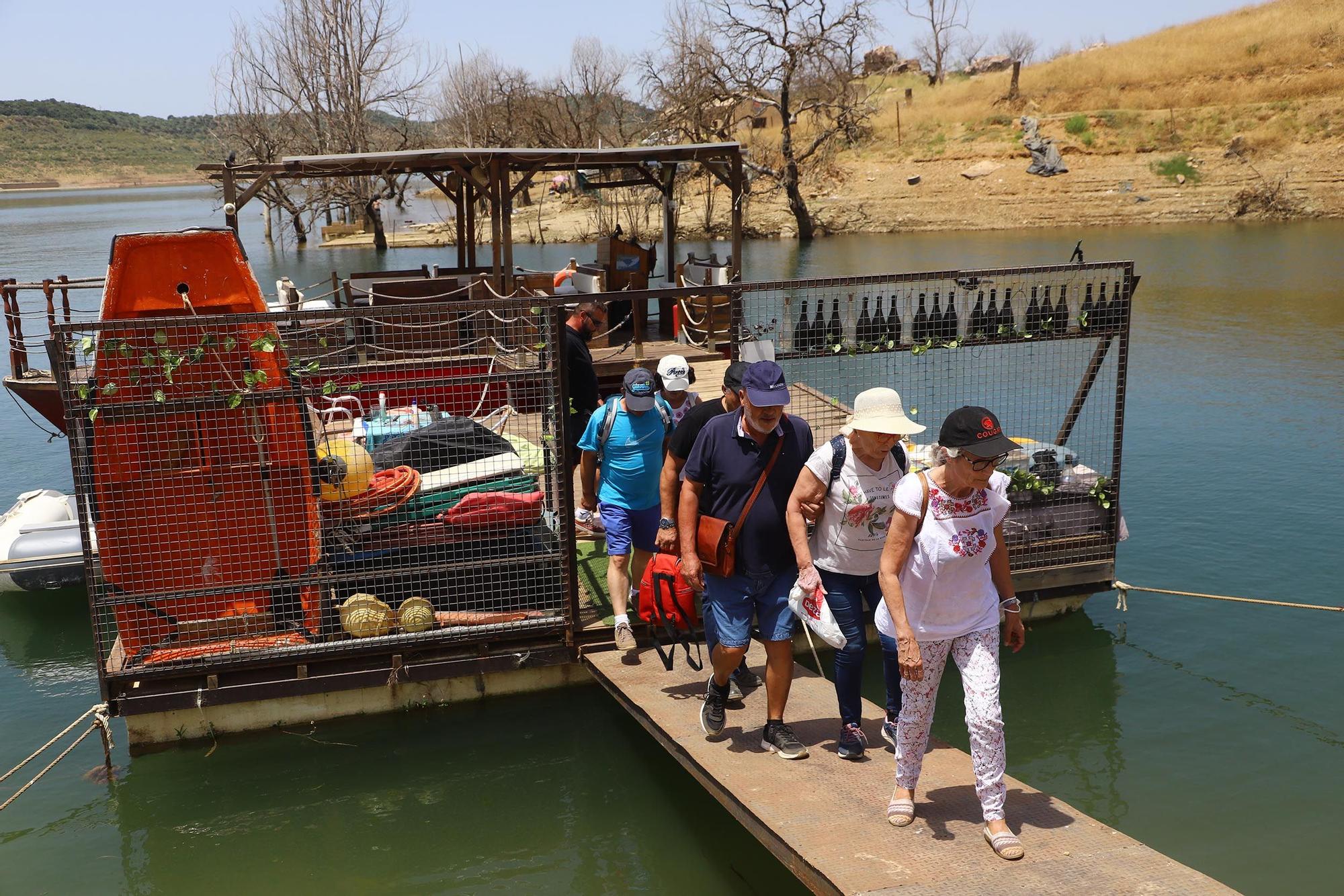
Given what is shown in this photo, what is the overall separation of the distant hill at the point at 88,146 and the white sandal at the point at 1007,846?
390 ft

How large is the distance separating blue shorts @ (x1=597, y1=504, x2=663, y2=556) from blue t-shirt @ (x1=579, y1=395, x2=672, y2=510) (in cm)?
4

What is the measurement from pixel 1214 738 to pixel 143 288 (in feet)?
23.8

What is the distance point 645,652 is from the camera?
6926mm

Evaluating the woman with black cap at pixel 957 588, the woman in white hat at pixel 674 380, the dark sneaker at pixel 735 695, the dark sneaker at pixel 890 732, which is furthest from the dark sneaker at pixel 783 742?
the woman in white hat at pixel 674 380

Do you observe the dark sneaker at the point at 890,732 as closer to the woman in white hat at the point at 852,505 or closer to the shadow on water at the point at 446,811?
the woman in white hat at the point at 852,505

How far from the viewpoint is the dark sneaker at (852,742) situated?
17.4ft

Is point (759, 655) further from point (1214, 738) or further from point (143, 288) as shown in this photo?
point (143, 288)

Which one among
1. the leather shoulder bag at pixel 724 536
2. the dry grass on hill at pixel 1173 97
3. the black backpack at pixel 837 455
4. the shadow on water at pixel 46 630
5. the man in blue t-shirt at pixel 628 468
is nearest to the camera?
the black backpack at pixel 837 455

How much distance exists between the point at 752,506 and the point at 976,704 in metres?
1.34

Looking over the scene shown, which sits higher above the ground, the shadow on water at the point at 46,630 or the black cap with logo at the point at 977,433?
the black cap with logo at the point at 977,433

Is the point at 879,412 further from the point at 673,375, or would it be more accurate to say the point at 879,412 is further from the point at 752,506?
the point at 673,375

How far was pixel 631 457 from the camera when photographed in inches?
255

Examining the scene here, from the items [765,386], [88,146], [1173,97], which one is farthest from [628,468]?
[88,146]

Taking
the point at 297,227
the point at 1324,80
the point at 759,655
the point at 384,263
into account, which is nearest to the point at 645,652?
the point at 759,655
